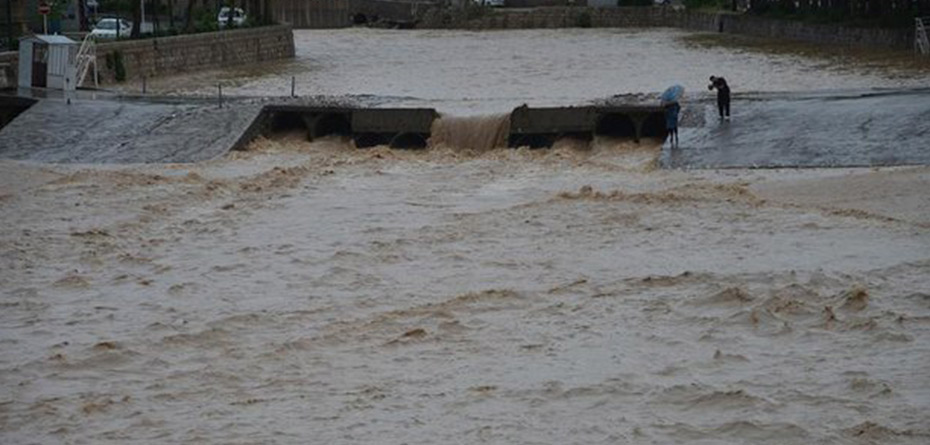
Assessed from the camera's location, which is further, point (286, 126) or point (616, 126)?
point (286, 126)

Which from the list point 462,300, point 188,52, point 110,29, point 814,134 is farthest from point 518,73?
point 462,300

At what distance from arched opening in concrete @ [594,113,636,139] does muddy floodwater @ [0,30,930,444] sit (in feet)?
1.70

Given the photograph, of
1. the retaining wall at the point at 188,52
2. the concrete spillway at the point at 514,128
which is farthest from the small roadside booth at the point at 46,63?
the concrete spillway at the point at 514,128

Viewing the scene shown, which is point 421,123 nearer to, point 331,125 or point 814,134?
point 331,125

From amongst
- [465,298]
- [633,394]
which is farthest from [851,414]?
[465,298]

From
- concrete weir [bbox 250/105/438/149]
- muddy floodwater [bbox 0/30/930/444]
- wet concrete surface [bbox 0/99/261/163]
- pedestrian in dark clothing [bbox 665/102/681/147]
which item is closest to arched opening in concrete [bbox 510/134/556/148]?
muddy floodwater [bbox 0/30/930/444]

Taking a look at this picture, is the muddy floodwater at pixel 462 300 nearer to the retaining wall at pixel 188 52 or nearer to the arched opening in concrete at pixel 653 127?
the arched opening in concrete at pixel 653 127

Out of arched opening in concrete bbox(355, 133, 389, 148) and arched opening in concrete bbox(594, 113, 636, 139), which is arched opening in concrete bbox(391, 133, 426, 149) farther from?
arched opening in concrete bbox(594, 113, 636, 139)

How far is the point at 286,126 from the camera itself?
36.3 metres

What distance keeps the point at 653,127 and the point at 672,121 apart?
2004 millimetres

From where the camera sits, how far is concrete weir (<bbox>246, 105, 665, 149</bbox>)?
3362cm

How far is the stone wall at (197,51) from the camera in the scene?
48.7 metres

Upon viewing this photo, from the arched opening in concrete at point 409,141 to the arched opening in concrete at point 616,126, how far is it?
138 inches

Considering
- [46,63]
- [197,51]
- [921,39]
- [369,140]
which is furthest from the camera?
[921,39]
